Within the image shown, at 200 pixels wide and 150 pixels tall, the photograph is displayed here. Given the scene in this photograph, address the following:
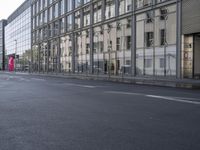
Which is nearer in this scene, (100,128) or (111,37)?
(100,128)

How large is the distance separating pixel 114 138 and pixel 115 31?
112ft

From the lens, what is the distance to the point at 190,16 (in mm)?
27406

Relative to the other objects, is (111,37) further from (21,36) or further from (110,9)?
(21,36)

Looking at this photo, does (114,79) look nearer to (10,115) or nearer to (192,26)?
(192,26)

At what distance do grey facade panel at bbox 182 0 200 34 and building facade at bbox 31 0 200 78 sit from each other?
0.64 feet

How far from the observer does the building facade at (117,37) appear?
29.6m

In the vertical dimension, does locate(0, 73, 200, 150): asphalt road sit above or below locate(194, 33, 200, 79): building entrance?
below

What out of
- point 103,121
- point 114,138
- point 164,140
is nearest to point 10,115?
point 103,121

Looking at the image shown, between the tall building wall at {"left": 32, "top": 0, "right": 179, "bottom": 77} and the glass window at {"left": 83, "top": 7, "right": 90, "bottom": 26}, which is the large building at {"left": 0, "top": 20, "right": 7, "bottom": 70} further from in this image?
the glass window at {"left": 83, "top": 7, "right": 90, "bottom": 26}

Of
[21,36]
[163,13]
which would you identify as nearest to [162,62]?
[163,13]

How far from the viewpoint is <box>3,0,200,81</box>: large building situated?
93.5 feet

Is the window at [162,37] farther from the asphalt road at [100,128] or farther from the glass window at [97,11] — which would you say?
the asphalt road at [100,128]

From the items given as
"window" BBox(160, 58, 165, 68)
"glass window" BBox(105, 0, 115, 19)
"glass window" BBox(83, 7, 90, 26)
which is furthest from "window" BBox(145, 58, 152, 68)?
"glass window" BBox(83, 7, 90, 26)

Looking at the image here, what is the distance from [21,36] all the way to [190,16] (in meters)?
68.4
